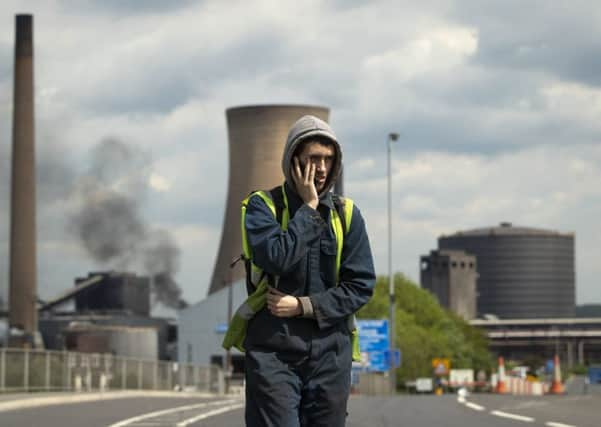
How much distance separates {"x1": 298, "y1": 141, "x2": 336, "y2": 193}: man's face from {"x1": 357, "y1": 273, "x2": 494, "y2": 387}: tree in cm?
10265

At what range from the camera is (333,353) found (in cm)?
519

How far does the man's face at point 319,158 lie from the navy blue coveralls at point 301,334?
0.32 feet

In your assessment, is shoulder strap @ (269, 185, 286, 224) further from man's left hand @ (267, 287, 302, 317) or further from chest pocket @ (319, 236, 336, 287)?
man's left hand @ (267, 287, 302, 317)

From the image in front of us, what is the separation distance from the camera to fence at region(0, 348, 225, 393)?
1355 inches

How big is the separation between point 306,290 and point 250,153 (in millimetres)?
102863

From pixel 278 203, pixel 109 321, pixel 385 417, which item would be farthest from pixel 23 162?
pixel 278 203

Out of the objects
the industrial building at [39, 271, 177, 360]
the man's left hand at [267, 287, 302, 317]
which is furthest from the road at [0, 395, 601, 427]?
the industrial building at [39, 271, 177, 360]

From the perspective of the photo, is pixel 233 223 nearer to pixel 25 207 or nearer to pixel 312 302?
pixel 25 207

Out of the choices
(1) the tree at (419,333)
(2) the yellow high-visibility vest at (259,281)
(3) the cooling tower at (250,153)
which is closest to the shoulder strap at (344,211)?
(2) the yellow high-visibility vest at (259,281)

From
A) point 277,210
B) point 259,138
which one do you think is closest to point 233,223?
point 259,138

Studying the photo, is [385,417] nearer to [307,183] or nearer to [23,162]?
[307,183]

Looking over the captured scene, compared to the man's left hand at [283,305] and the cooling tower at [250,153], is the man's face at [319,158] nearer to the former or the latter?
the man's left hand at [283,305]

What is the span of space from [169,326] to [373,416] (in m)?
143

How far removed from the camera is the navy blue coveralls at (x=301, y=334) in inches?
201
